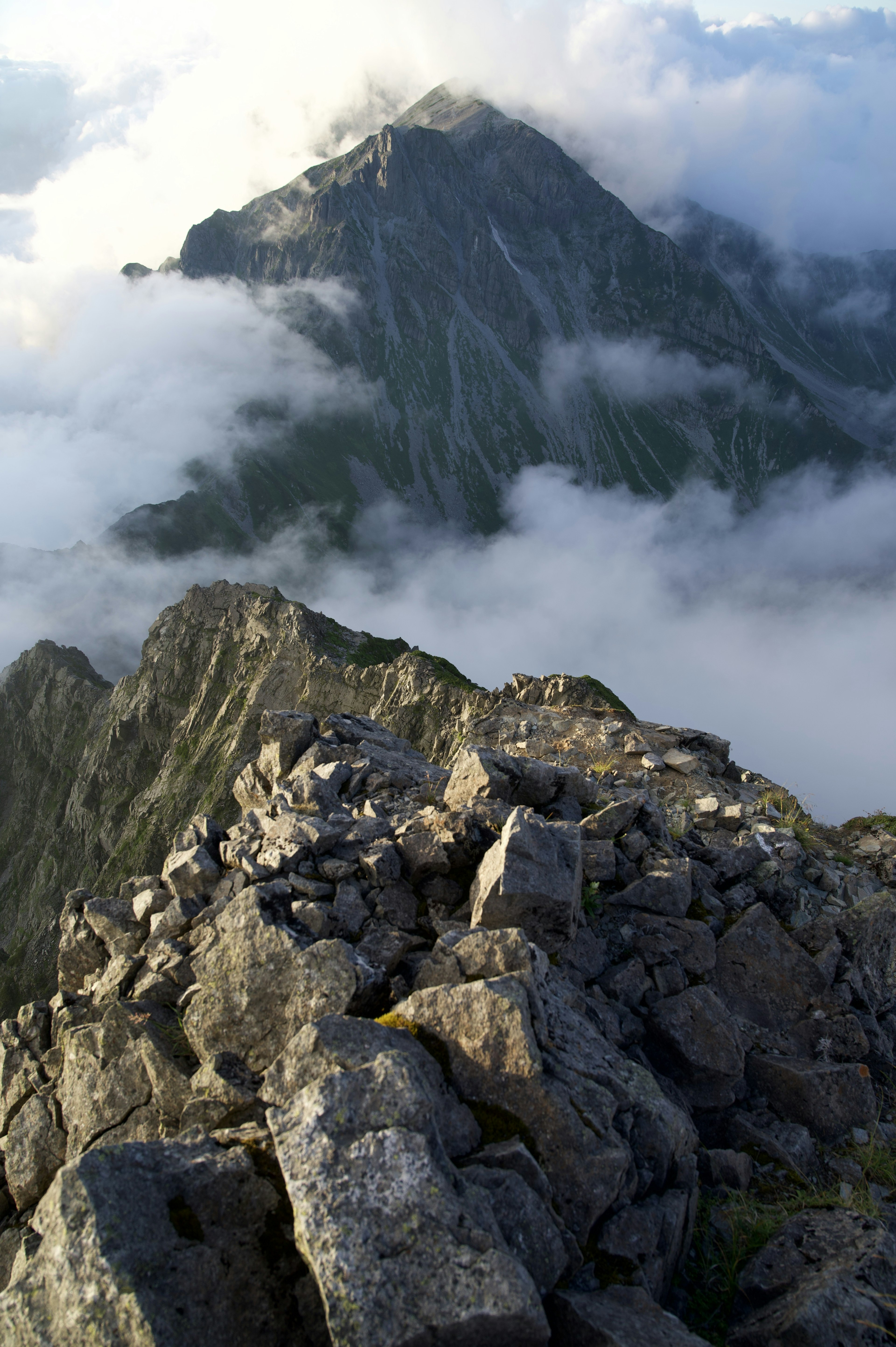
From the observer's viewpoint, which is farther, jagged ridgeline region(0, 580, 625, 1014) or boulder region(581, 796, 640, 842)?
jagged ridgeline region(0, 580, 625, 1014)

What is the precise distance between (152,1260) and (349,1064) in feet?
6.48

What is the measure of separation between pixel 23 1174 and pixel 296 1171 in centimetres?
598

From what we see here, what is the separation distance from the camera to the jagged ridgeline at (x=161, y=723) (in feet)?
193

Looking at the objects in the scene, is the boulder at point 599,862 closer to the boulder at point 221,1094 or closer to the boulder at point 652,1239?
the boulder at point 652,1239

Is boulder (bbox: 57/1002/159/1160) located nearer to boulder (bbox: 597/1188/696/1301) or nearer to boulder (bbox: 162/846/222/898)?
boulder (bbox: 162/846/222/898)

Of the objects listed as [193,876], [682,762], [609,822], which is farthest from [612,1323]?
[682,762]

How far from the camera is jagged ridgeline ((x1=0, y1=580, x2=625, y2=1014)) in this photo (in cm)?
5881

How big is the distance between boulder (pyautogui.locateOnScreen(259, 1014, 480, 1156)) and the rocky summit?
1.4 inches

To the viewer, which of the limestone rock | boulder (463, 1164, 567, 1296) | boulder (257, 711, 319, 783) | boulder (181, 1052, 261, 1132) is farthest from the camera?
boulder (257, 711, 319, 783)

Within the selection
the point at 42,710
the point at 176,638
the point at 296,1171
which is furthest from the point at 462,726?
the point at 42,710

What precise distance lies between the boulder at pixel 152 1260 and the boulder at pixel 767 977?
779cm

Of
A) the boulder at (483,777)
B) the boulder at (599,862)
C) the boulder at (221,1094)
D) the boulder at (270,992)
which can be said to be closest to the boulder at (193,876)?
the boulder at (270,992)

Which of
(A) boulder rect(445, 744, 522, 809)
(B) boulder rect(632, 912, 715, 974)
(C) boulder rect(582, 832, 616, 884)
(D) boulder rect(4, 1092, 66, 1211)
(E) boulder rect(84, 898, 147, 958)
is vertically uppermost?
(A) boulder rect(445, 744, 522, 809)

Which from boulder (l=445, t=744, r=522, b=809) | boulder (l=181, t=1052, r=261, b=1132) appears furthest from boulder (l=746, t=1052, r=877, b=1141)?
boulder (l=181, t=1052, r=261, b=1132)
